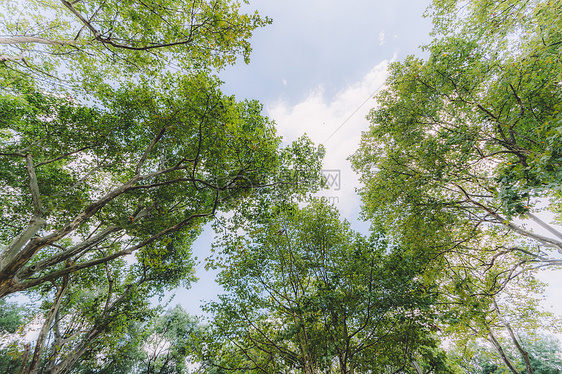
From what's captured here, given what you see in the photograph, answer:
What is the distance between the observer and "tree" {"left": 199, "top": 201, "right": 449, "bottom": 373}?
5543 mm

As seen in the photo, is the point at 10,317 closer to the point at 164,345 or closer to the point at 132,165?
the point at 164,345

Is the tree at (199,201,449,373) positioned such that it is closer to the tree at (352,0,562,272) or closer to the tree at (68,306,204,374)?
the tree at (352,0,562,272)

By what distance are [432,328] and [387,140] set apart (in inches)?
282

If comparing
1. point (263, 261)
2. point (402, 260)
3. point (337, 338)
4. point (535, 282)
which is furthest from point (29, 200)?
point (535, 282)

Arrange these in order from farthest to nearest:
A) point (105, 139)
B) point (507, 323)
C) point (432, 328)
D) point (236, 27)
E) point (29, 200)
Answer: point (507, 323) → point (29, 200) → point (105, 139) → point (236, 27) → point (432, 328)

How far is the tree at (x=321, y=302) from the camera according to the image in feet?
18.2

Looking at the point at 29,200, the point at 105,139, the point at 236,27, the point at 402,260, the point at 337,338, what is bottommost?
the point at 337,338

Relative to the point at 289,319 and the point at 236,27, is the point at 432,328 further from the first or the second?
the point at 236,27

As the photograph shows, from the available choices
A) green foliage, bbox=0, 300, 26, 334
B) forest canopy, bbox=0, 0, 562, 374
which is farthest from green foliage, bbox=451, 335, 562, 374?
green foliage, bbox=0, 300, 26, 334

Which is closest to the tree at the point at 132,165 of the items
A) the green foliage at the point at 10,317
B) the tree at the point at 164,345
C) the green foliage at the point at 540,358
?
the tree at the point at 164,345

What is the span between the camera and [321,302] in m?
5.54

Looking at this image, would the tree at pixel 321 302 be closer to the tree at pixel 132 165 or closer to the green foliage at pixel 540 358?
the tree at pixel 132 165

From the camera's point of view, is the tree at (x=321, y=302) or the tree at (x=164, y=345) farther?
the tree at (x=164, y=345)

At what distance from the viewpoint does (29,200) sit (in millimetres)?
8391
